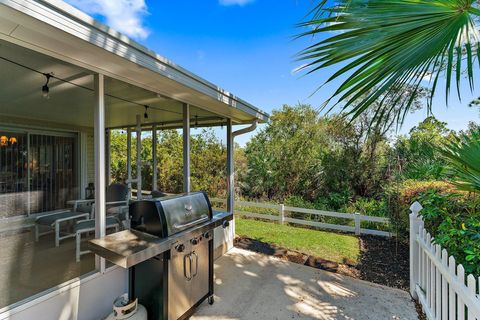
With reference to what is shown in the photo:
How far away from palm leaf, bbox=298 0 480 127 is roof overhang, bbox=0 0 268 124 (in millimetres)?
1466

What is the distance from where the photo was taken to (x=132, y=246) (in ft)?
6.57

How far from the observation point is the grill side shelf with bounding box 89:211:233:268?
184 cm

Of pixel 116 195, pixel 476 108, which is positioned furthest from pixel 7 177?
pixel 476 108

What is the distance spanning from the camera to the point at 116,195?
4.23 meters

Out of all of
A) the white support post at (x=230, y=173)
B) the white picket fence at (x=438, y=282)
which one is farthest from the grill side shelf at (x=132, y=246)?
the white support post at (x=230, y=173)

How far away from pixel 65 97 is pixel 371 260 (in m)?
5.95

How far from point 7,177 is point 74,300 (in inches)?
156

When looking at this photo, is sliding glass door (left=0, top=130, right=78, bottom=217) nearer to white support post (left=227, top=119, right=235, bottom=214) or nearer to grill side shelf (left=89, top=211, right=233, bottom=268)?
grill side shelf (left=89, top=211, right=233, bottom=268)

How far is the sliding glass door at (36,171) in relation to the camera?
4.43 metres

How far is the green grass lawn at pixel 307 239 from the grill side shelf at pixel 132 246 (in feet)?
10.3

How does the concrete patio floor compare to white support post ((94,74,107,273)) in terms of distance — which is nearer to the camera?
white support post ((94,74,107,273))

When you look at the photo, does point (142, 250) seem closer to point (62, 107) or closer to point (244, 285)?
point (244, 285)

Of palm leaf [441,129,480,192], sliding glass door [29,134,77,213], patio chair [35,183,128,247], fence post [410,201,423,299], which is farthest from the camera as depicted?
sliding glass door [29,134,77,213]

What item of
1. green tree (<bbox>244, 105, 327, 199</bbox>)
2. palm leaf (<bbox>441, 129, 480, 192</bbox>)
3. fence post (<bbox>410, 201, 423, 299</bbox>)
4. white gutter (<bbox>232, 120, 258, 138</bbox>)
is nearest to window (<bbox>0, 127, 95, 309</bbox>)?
white gutter (<bbox>232, 120, 258, 138</bbox>)
